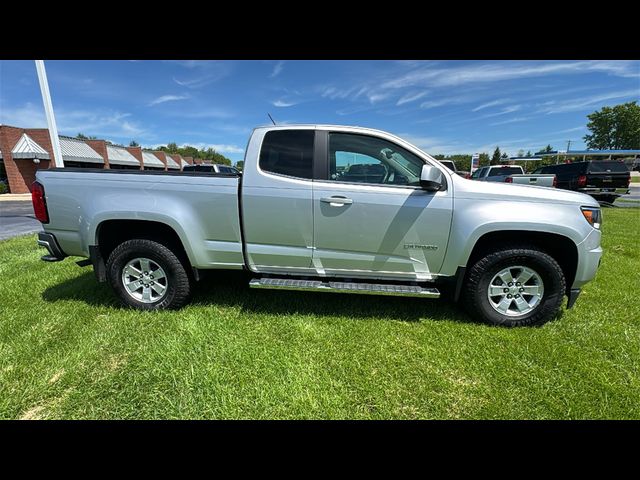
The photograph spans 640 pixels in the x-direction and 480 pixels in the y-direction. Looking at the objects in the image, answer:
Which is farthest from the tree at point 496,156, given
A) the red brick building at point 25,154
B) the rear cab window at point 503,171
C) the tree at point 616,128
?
the red brick building at point 25,154

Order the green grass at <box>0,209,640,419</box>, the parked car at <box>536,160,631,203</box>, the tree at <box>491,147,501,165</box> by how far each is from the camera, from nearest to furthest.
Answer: the green grass at <box>0,209,640,419</box>, the parked car at <box>536,160,631,203</box>, the tree at <box>491,147,501,165</box>

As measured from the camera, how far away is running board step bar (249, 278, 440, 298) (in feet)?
9.86

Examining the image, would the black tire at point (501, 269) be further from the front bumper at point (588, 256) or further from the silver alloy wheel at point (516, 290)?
the front bumper at point (588, 256)

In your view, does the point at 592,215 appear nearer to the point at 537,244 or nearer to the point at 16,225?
the point at 537,244

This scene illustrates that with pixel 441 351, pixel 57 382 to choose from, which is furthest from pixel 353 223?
pixel 57 382

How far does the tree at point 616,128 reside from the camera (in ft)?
252

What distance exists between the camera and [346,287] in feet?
10.2

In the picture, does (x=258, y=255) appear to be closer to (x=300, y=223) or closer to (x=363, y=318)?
(x=300, y=223)

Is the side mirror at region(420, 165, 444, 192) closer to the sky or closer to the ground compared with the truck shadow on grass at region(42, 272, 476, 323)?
closer to the sky

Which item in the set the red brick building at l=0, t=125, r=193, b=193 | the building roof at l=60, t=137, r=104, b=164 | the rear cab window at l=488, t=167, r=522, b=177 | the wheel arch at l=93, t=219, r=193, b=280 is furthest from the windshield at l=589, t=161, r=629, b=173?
the building roof at l=60, t=137, r=104, b=164

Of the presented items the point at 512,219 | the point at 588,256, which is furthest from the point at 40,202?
the point at 588,256

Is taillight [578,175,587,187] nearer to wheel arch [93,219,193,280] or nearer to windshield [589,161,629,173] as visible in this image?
windshield [589,161,629,173]

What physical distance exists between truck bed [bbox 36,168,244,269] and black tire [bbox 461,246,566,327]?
246 centimetres
